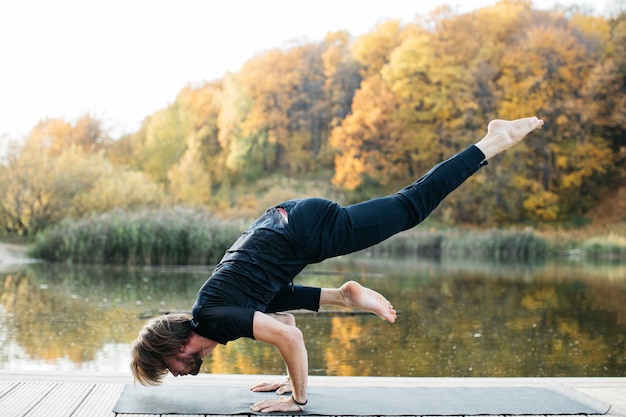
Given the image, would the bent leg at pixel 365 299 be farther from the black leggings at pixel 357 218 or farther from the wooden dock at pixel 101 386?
the wooden dock at pixel 101 386

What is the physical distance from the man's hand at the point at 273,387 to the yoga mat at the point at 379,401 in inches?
1.6

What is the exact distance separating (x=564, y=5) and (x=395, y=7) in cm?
603

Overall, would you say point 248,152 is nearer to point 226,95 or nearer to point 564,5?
point 226,95

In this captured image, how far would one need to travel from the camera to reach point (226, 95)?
2920cm

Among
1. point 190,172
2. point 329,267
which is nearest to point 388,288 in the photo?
point 329,267

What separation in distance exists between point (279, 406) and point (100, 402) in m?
0.62

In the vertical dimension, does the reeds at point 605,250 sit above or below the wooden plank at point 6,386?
below

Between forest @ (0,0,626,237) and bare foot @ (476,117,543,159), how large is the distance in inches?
726

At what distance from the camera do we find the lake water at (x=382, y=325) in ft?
14.9

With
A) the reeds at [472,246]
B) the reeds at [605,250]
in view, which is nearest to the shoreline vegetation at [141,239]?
the reeds at [472,246]

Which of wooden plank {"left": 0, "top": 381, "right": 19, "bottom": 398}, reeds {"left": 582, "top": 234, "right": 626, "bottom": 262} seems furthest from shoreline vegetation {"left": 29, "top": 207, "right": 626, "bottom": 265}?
wooden plank {"left": 0, "top": 381, "right": 19, "bottom": 398}

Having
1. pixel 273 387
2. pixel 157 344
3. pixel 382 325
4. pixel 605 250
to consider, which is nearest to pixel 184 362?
pixel 157 344

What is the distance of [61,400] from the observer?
2.62 meters

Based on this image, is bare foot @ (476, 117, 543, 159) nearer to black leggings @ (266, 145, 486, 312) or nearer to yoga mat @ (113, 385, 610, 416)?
black leggings @ (266, 145, 486, 312)
